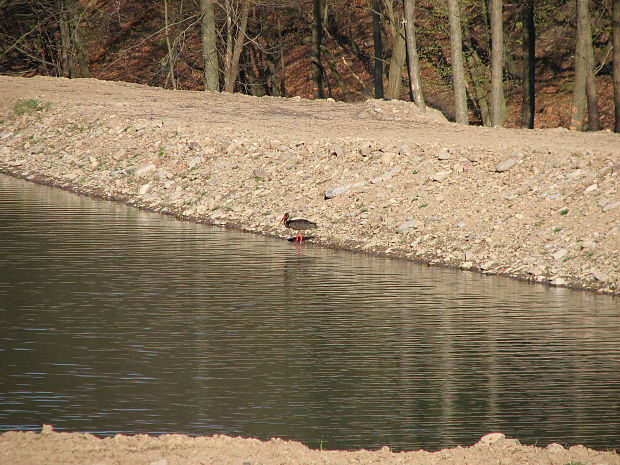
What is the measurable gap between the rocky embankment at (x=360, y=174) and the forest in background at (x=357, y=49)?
416 cm

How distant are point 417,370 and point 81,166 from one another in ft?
56.1

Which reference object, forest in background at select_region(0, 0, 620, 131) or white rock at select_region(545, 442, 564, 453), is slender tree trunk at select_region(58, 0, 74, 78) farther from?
white rock at select_region(545, 442, 564, 453)

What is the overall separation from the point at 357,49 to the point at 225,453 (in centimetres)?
4104

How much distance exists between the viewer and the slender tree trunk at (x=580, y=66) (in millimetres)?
26938

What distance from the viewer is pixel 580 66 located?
27516 mm

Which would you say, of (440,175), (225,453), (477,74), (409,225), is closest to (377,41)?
(477,74)

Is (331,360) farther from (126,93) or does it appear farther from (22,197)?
(126,93)

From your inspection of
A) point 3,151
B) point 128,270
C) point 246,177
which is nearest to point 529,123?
point 246,177

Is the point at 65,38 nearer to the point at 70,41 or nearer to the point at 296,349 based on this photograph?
the point at 70,41

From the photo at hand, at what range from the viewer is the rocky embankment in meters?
15.5

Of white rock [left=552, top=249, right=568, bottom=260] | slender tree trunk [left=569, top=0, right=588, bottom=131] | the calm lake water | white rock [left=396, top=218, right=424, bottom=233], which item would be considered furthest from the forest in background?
the calm lake water

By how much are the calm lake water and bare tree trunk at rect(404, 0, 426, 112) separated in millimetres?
12668

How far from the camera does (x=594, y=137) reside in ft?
70.0

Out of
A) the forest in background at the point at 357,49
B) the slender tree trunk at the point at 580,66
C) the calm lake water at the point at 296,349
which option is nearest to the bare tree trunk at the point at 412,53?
the forest in background at the point at 357,49
